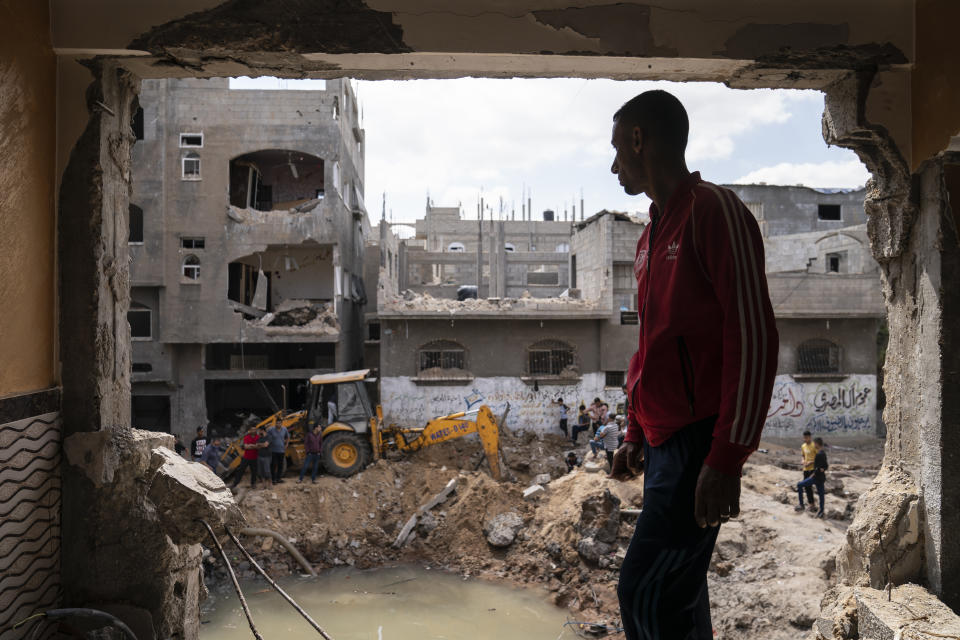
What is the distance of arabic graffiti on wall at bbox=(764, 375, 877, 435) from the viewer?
19.5 m

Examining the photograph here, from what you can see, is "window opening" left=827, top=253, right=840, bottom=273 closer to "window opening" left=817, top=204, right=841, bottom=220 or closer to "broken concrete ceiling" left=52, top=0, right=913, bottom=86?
"window opening" left=817, top=204, right=841, bottom=220

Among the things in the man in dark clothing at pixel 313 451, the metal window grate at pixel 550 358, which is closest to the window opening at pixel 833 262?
the metal window grate at pixel 550 358

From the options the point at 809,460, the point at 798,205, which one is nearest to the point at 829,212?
the point at 798,205

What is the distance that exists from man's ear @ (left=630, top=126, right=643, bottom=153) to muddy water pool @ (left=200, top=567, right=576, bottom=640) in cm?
775

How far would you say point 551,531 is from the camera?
10.7 metres

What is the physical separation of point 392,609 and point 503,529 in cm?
260

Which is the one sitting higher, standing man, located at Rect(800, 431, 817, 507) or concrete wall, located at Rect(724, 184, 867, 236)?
concrete wall, located at Rect(724, 184, 867, 236)

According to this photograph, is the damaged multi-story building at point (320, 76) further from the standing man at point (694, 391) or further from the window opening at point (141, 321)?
the window opening at point (141, 321)

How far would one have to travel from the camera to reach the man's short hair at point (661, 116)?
2.19m

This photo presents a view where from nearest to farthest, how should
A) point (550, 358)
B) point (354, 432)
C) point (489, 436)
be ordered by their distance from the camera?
1. point (489, 436)
2. point (354, 432)
3. point (550, 358)

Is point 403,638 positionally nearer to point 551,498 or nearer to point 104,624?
point 551,498

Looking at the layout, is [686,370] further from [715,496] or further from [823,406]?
[823,406]

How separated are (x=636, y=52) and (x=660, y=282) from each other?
1738 mm

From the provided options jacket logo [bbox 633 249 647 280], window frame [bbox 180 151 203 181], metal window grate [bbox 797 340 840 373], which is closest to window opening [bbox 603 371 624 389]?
metal window grate [bbox 797 340 840 373]
